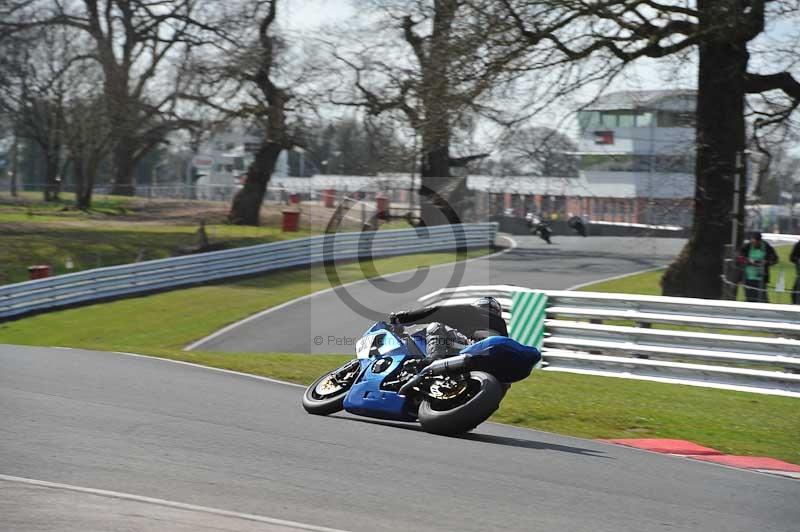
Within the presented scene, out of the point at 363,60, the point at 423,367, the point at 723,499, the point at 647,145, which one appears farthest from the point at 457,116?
the point at 647,145

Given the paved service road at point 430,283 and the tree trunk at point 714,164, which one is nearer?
the tree trunk at point 714,164

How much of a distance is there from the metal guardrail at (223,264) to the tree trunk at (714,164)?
13.7 m

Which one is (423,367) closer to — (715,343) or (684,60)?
(715,343)

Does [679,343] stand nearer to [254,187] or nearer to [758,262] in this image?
[758,262]

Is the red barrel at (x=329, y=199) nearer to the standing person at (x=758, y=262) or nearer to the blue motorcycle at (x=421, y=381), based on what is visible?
the standing person at (x=758, y=262)

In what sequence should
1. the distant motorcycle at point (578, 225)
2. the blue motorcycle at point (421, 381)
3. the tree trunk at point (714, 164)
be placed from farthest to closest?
1. the distant motorcycle at point (578, 225)
2. the tree trunk at point (714, 164)
3. the blue motorcycle at point (421, 381)

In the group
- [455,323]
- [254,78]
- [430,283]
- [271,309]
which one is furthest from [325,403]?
[254,78]

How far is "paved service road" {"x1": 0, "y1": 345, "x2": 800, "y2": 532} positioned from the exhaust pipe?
432mm

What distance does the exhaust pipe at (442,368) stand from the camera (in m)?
7.56

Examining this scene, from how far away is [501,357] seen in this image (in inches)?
299

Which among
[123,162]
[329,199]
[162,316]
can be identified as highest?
[123,162]

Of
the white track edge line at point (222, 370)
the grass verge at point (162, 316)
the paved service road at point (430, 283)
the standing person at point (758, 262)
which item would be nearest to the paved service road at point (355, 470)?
the white track edge line at point (222, 370)

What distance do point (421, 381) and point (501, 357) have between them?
740mm

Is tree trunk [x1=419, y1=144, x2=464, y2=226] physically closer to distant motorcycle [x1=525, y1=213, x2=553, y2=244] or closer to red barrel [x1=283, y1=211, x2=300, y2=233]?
distant motorcycle [x1=525, y1=213, x2=553, y2=244]
